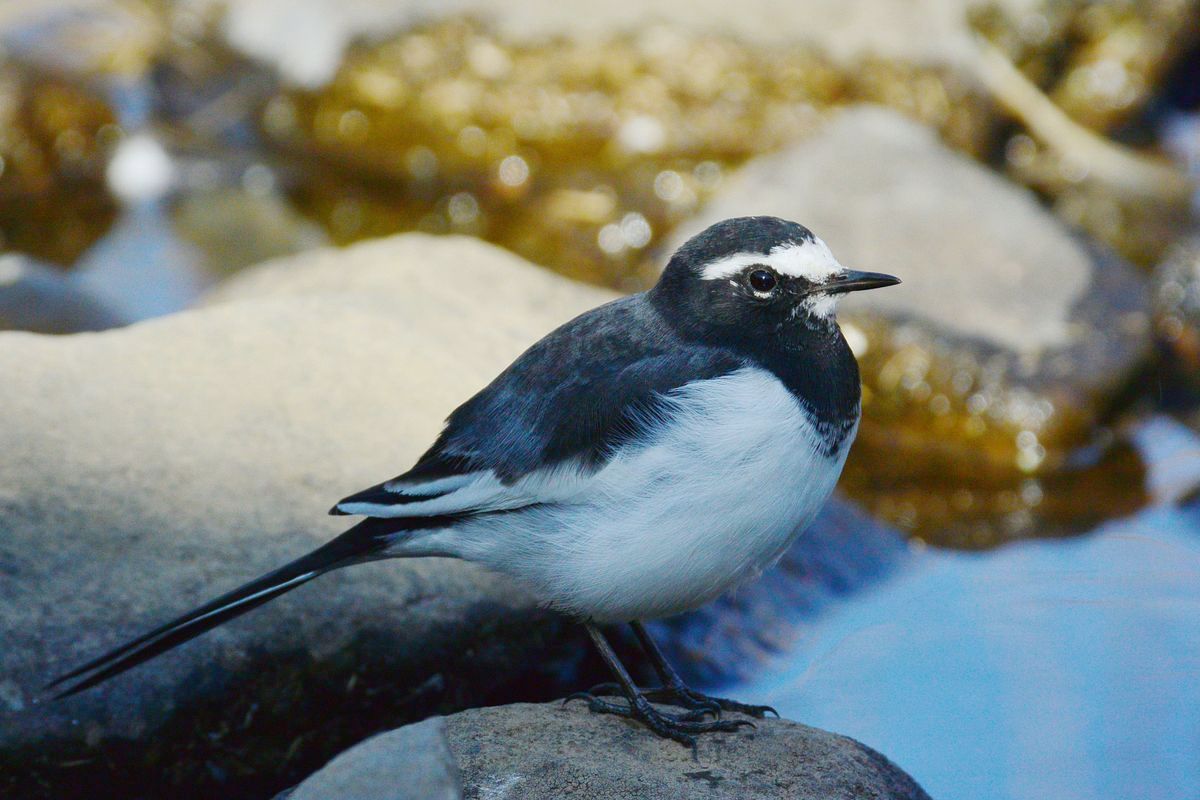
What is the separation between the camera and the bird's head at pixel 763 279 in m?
3.62

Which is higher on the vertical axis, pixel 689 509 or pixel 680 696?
pixel 689 509

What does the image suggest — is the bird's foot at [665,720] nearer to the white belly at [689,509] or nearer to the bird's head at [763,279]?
the white belly at [689,509]

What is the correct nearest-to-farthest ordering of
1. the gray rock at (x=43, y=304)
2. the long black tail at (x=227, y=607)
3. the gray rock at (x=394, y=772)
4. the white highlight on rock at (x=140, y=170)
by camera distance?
the gray rock at (x=394, y=772) < the long black tail at (x=227, y=607) < the gray rock at (x=43, y=304) < the white highlight on rock at (x=140, y=170)

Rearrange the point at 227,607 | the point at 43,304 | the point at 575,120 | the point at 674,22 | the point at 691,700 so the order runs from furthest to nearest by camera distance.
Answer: the point at 575,120 → the point at 674,22 → the point at 43,304 → the point at 691,700 → the point at 227,607

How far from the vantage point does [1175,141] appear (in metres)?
9.41

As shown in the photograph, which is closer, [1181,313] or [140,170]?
[1181,313]

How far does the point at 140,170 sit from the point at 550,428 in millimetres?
6812

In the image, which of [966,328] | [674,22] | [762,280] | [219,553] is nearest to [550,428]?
[762,280]

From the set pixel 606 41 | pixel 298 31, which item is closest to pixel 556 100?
pixel 606 41

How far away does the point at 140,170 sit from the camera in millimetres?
9414

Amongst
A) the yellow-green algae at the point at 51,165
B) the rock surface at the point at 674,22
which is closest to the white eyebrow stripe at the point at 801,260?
the rock surface at the point at 674,22

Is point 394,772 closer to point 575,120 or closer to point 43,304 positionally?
point 43,304

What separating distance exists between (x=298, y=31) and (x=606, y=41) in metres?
2.12

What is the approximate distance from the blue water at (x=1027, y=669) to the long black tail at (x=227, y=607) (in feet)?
5.96
